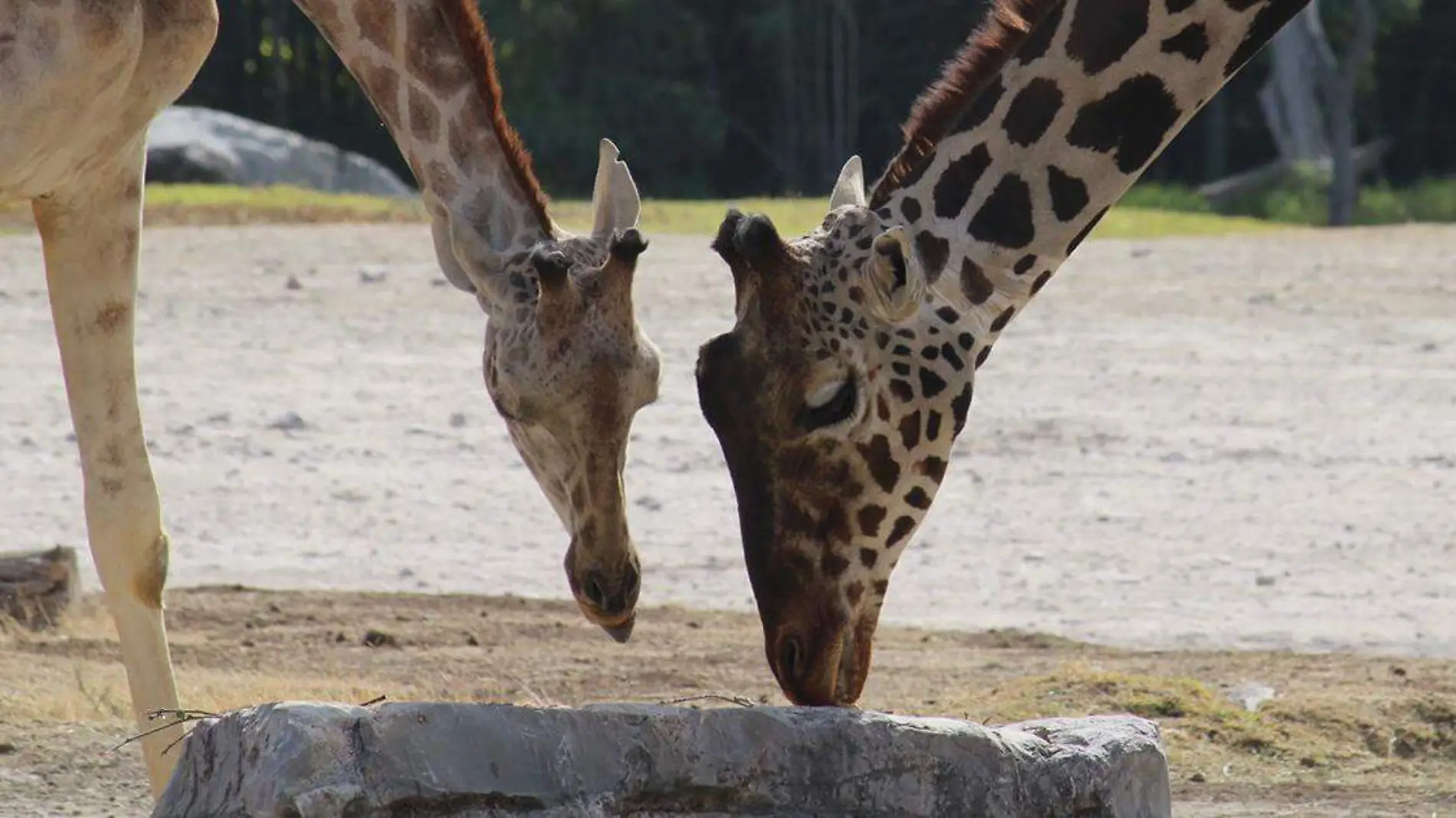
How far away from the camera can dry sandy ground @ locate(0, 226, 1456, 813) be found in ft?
29.6

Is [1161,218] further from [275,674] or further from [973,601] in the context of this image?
[275,674]

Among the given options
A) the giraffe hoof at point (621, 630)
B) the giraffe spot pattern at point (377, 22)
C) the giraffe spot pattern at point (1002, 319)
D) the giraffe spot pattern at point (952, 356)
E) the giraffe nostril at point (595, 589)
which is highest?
the giraffe spot pattern at point (377, 22)

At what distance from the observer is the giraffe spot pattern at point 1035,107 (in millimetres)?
5191

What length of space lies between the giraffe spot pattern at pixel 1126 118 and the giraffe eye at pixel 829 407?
31.0 inches

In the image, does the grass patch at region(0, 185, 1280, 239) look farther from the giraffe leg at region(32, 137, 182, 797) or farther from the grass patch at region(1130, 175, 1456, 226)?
the giraffe leg at region(32, 137, 182, 797)

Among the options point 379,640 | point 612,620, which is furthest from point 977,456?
point 612,620

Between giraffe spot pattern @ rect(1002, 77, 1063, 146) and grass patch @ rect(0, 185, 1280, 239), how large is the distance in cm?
1099

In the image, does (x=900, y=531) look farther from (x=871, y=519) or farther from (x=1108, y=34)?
(x=1108, y=34)

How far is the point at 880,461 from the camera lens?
4.92 m

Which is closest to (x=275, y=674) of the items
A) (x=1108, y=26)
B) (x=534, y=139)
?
(x=1108, y=26)

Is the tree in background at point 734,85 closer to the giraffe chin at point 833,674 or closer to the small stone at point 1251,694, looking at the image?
the small stone at point 1251,694

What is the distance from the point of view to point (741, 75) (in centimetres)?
3341

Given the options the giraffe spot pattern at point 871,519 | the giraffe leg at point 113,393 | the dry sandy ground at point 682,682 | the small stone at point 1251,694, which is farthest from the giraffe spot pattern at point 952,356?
the small stone at point 1251,694

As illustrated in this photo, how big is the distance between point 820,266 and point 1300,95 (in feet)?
90.4
